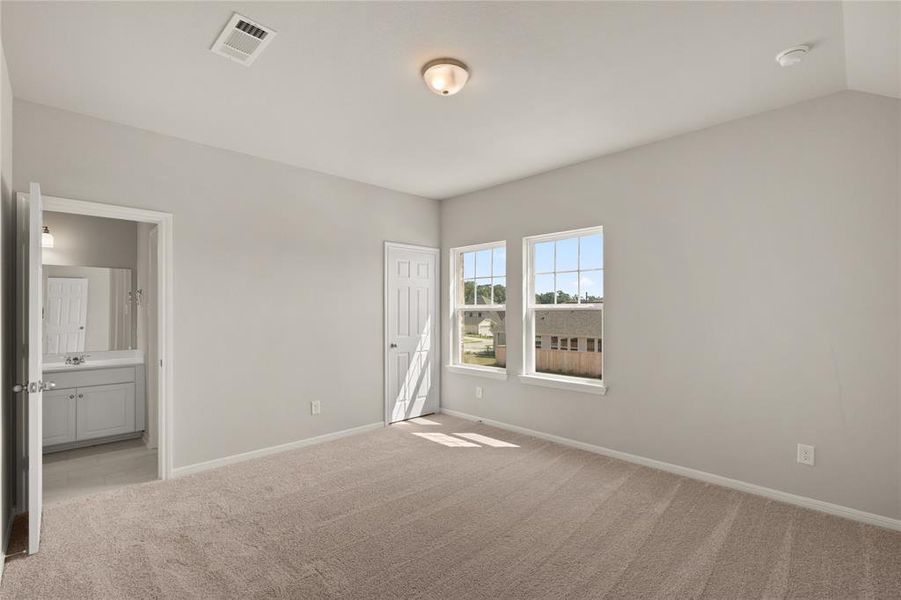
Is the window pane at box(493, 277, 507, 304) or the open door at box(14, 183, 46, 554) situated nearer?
the open door at box(14, 183, 46, 554)

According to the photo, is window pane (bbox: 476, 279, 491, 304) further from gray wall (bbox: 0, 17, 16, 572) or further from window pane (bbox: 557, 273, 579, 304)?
gray wall (bbox: 0, 17, 16, 572)

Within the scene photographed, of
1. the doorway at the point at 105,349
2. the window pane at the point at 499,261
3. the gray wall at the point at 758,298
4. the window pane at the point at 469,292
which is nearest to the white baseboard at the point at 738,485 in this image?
the gray wall at the point at 758,298

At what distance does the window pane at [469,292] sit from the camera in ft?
17.9

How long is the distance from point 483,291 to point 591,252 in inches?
57.6

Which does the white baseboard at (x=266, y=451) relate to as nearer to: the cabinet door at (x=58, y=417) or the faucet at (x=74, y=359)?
the cabinet door at (x=58, y=417)

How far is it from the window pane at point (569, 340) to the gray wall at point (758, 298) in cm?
22

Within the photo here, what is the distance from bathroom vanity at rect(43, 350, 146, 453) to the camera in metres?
4.10

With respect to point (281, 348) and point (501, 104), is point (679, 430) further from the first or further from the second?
point (281, 348)

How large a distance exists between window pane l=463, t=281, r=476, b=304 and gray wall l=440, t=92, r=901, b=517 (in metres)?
1.50

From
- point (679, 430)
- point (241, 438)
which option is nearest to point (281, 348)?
point (241, 438)

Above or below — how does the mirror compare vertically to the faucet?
above

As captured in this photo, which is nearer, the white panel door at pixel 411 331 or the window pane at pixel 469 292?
the white panel door at pixel 411 331

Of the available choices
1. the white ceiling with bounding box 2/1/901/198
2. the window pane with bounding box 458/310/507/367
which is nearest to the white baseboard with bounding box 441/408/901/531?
the window pane with bounding box 458/310/507/367

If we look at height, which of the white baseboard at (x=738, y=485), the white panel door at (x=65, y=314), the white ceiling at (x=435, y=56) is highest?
the white ceiling at (x=435, y=56)
